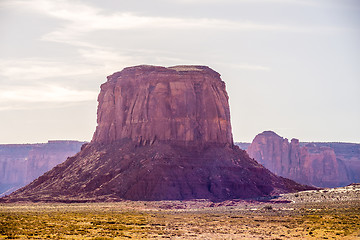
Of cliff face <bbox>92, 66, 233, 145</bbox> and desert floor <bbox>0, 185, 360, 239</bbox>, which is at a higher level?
cliff face <bbox>92, 66, 233, 145</bbox>

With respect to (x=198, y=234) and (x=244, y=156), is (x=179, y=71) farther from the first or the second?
(x=198, y=234)

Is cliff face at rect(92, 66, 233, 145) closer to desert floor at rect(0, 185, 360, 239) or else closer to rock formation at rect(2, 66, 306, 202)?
rock formation at rect(2, 66, 306, 202)

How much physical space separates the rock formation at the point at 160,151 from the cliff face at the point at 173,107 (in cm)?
16

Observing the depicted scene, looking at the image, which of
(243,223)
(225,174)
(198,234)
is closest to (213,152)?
(225,174)

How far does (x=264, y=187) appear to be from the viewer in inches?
4311

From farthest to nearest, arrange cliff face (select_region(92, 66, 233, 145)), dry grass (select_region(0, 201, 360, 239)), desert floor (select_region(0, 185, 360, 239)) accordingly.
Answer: cliff face (select_region(92, 66, 233, 145)), desert floor (select_region(0, 185, 360, 239)), dry grass (select_region(0, 201, 360, 239))

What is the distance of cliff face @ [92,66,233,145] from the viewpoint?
116062 mm

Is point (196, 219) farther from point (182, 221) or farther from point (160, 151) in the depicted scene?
point (160, 151)

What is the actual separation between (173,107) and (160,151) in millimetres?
9254

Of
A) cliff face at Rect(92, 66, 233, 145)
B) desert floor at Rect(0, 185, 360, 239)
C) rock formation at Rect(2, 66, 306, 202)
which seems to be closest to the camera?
desert floor at Rect(0, 185, 360, 239)

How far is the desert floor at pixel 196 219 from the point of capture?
60469 millimetres

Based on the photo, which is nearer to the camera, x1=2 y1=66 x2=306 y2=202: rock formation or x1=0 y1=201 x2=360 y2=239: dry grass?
x1=0 y1=201 x2=360 y2=239: dry grass

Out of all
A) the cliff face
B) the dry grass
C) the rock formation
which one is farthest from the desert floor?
the cliff face

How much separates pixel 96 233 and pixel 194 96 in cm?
5931
